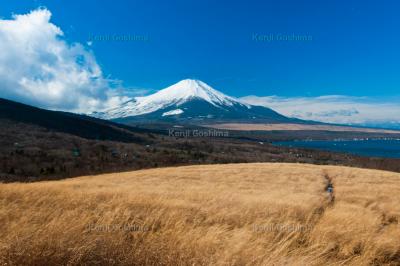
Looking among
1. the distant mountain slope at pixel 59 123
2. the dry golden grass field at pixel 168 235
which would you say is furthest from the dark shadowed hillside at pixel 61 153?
the dry golden grass field at pixel 168 235

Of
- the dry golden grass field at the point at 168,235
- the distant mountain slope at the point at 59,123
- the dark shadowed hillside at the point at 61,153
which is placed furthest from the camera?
the distant mountain slope at the point at 59,123

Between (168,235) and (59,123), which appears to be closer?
(168,235)

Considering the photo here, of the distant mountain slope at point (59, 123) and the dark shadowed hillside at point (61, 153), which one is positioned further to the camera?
the distant mountain slope at point (59, 123)

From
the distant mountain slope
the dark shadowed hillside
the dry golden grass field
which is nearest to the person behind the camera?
the dry golden grass field

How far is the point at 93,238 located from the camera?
20.5ft

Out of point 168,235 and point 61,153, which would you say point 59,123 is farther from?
point 168,235

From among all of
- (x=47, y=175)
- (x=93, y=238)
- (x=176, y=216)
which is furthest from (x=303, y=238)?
(x=47, y=175)

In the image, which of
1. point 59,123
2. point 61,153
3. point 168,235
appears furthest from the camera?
point 59,123

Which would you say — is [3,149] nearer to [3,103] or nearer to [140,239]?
[140,239]

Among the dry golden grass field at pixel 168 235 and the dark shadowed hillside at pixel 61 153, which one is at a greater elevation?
the dry golden grass field at pixel 168 235

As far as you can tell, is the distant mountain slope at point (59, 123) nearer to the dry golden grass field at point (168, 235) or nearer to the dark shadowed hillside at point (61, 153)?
the dark shadowed hillside at point (61, 153)

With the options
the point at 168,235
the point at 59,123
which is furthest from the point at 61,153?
the point at 168,235

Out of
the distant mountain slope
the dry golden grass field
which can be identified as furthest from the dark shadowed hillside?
the dry golden grass field

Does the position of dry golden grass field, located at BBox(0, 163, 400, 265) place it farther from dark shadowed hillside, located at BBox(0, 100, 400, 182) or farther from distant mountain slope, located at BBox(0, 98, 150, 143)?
distant mountain slope, located at BBox(0, 98, 150, 143)
